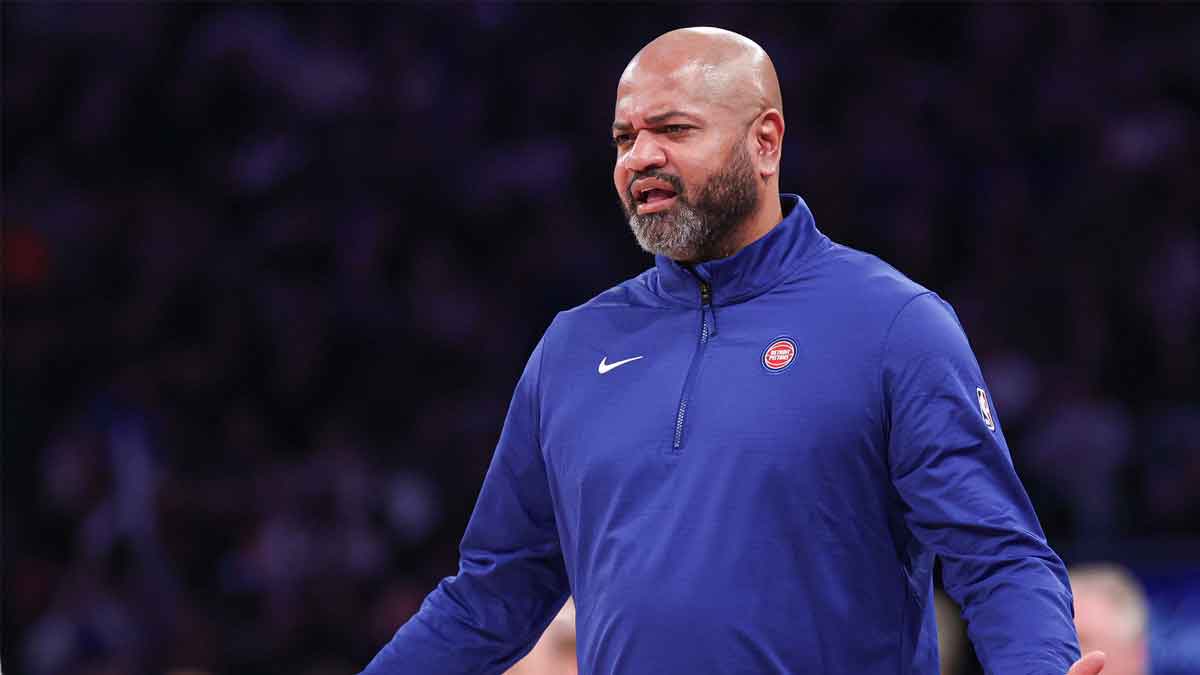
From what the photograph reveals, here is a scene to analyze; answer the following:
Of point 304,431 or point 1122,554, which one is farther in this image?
point 304,431

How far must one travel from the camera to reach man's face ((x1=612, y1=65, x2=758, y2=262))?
2.97m

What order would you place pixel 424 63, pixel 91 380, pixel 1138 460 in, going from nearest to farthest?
pixel 1138 460 → pixel 91 380 → pixel 424 63

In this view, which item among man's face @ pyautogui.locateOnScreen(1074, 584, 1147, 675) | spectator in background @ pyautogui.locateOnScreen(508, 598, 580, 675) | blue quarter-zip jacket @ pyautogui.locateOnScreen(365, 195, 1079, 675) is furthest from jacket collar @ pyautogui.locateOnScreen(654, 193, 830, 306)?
man's face @ pyautogui.locateOnScreen(1074, 584, 1147, 675)

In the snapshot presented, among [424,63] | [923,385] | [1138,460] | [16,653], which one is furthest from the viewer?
[424,63]

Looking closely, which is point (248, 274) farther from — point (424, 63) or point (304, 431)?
point (424, 63)

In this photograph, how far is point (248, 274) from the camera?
8.91 m

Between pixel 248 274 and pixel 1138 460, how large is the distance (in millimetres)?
4635


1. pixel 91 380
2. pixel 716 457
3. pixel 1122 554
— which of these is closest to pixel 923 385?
pixel 716 457

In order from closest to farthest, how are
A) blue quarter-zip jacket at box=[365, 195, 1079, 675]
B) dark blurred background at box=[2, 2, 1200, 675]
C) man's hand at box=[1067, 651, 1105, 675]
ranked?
man's hand at box=[1067, 651, 1105, 675] → blue quarter-zip jacket at box=[365, 195, 1079, 675] → dark blurred background at box=[2, 2, 1200, 675]

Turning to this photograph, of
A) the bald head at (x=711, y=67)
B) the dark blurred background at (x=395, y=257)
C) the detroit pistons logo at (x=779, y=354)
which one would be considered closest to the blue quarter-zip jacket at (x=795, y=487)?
the detroit pistons logo at (x=779, y=354)

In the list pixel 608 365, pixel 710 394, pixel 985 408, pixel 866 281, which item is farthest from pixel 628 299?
pixel 985 408

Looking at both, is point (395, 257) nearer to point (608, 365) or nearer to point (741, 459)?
point (608, 365)

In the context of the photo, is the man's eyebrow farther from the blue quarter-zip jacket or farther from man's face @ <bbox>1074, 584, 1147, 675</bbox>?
man's face @ <bbox>1074, 584, 1147, 675</bbox>

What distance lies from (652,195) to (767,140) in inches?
9.7
